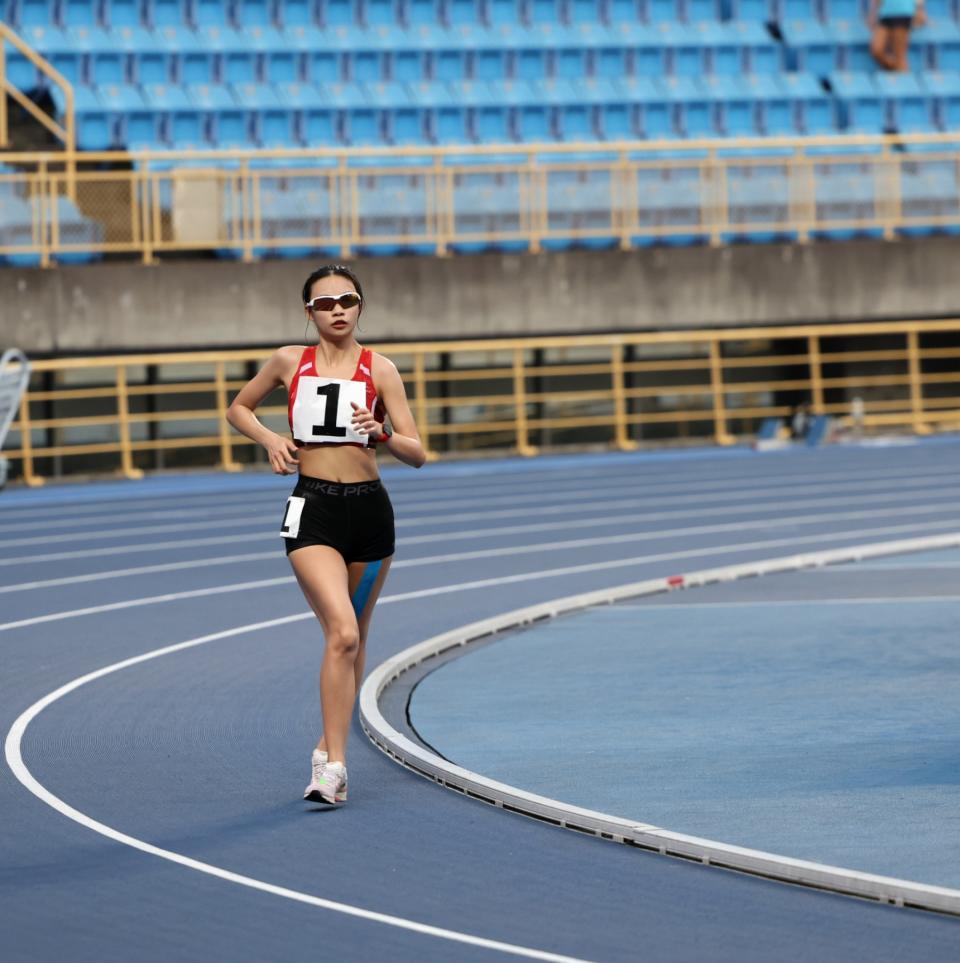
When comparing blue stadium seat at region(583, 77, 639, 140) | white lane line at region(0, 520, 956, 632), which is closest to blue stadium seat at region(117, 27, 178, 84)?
blue stadium seat at region(583, 77, 639, 140)

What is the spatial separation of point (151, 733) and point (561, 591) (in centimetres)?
526

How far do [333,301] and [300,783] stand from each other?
1789mm

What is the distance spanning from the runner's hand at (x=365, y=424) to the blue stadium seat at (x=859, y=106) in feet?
74.8

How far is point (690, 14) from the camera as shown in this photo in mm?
29469

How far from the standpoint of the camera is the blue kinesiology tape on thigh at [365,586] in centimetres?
693

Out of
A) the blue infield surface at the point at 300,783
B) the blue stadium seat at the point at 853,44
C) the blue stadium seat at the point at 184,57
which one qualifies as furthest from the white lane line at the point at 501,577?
the blue stadium seat at the point at 853,44

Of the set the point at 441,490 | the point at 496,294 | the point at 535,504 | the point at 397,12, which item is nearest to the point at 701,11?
the point at 397,12

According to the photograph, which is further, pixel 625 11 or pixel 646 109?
pixel 625 11

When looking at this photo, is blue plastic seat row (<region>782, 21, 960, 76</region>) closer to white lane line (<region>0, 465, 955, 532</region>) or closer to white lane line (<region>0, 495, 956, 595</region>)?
white lane line (<region>0, 465, 955, 532</region>)

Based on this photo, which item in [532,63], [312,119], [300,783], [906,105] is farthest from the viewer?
[906,105]

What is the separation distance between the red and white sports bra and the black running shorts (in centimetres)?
16

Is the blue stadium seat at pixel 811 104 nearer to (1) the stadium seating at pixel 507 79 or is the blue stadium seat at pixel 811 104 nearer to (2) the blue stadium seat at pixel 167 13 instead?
(1) the stadium seating at pixel 507 79

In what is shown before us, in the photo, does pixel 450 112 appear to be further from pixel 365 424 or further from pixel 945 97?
pixel 365 424

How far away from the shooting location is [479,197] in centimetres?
2467
